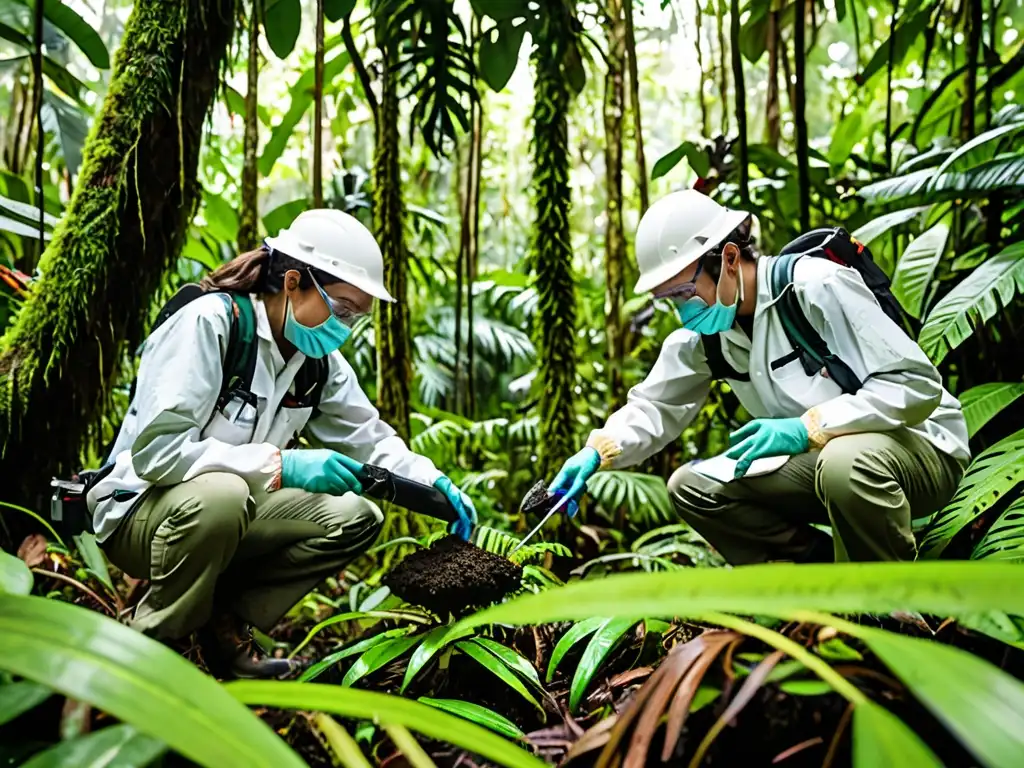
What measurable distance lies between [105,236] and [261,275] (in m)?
0.79

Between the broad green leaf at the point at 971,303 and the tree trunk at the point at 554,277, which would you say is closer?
the broad green leaf at the point at 971,303

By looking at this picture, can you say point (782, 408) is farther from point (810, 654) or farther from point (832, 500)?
point (810, 654)

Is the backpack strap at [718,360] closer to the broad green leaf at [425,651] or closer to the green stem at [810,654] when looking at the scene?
the broad green leaf at [425,651]

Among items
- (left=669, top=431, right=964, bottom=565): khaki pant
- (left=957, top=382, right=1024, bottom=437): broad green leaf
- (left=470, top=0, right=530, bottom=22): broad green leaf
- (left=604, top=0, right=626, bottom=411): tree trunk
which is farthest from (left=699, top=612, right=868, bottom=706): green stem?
(left=604, top=0, right=626, bottom=411): tree trunk

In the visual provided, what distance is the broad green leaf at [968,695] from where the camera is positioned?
2.43 feet

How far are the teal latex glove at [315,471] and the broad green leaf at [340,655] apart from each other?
17.4 inches

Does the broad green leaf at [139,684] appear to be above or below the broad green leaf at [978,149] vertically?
below

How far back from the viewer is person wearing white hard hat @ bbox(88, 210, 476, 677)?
2.22m

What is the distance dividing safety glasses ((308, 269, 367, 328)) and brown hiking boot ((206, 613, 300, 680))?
99cm

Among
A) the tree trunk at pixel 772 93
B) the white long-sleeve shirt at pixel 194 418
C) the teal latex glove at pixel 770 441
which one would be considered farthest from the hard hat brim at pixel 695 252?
the tree trunk at pixel 772 93

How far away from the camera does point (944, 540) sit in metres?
2.45

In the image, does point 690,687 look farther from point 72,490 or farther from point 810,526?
point 72,490

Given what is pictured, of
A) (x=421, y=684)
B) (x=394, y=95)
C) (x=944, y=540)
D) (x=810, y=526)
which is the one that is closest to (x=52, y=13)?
(x=394, y=95)

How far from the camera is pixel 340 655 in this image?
2.13 metres
